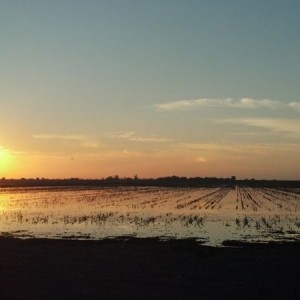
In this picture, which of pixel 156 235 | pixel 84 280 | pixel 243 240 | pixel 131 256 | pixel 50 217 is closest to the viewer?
pixel 84 280

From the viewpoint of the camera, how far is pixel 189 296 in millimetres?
11633

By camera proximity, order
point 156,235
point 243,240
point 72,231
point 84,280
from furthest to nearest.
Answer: point 72,231
point 156,235
point 243,240
point 84,280

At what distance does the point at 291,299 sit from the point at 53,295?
523 centimetres

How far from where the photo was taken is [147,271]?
14797mm

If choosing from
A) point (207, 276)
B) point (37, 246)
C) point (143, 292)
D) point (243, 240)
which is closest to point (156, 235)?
point (243, 240)

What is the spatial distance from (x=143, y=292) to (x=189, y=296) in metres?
1.08

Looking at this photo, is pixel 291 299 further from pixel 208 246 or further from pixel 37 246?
pixel 37 246

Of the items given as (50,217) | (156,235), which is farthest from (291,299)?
(50,217)

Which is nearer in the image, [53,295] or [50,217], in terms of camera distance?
[53,295]

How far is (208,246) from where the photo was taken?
67.8 feet

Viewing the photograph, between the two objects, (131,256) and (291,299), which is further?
(131,256)

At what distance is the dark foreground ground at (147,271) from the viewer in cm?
1203

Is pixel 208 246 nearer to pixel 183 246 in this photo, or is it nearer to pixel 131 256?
pixel 183 246

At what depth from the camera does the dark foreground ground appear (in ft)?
39.5
